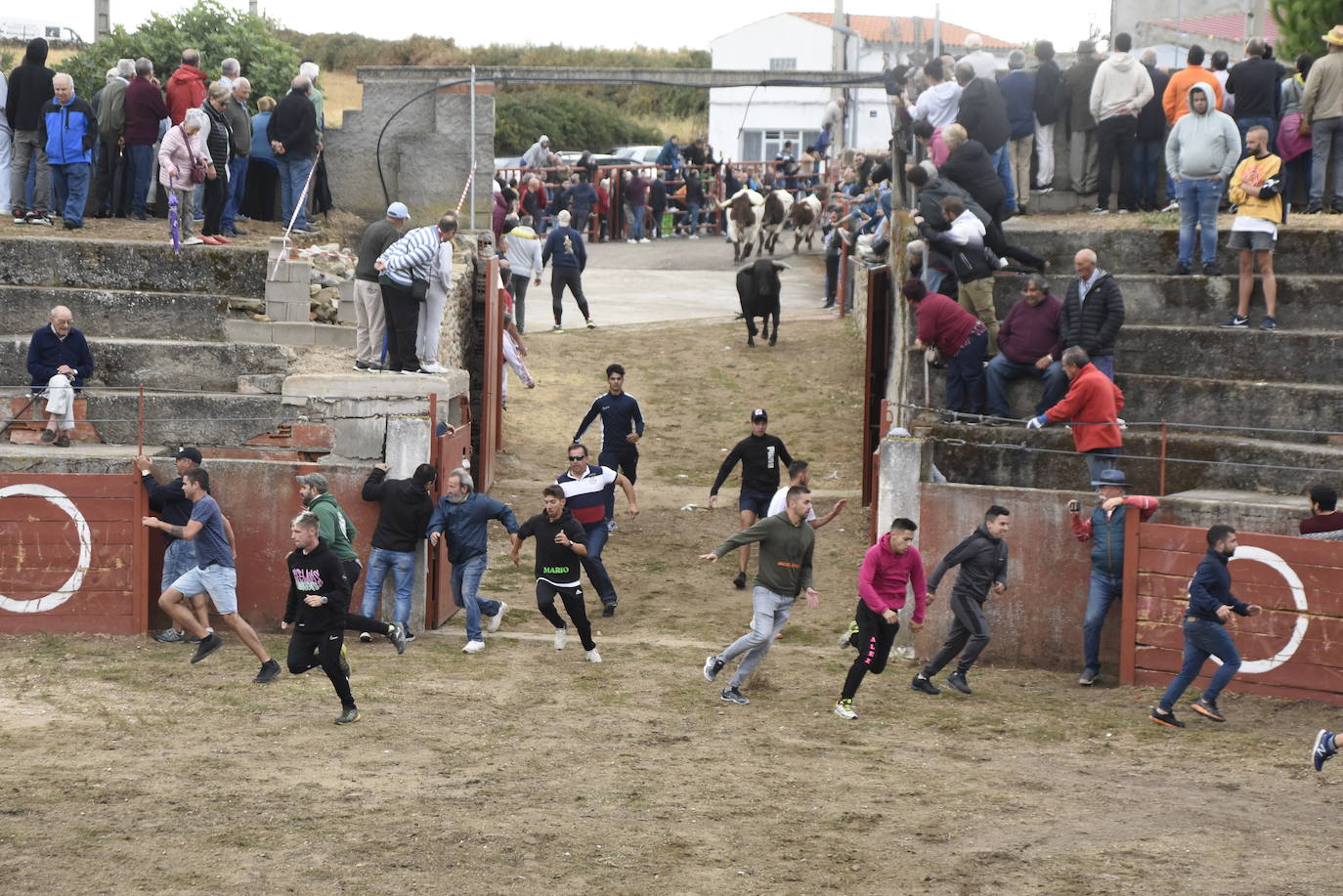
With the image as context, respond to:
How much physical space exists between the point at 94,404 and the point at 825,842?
947 centimetres


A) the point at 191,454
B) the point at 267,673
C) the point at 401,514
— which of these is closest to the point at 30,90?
the point at 191,454

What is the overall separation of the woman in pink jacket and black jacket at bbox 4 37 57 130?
1.66 metres

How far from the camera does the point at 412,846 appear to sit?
30.1 ft

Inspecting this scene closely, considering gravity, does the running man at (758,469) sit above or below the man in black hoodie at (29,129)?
below

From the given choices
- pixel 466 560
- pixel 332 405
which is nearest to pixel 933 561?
pixel 466 560

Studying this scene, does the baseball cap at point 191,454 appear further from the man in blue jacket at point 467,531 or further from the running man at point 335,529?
the man in blue jacket at point 467,531

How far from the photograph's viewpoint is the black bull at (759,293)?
78.3ft

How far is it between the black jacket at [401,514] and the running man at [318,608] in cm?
250

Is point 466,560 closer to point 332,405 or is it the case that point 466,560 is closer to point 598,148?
point 332,405

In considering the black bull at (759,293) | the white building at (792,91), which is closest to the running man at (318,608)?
the black bull at (759,293)

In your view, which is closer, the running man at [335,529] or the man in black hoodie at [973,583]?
the man in black hoodie at [973,583]

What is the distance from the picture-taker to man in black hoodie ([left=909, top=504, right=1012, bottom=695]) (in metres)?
12.7

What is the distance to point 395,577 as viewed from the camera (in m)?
14.3

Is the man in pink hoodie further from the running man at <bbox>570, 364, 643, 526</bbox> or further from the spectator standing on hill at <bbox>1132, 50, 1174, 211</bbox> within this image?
the spectator standing on hill at <bbox>1132, 50, 1174, 211</bbox>
